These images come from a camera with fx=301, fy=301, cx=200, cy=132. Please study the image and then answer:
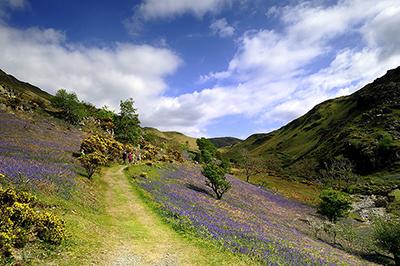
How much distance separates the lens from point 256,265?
1631 cm

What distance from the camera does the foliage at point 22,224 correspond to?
12.4 meters

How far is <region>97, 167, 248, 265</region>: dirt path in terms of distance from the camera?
594 inches

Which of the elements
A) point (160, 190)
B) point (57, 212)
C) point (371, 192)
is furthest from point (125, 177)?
point (371, 192)

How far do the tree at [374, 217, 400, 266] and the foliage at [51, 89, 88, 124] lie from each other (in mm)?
81698

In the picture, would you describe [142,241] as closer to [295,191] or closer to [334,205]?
[334,205]

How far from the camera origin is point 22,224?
13.6m

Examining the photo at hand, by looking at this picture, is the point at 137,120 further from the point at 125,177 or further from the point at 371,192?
the point at 371,192

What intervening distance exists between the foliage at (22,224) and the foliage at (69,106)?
7904cm

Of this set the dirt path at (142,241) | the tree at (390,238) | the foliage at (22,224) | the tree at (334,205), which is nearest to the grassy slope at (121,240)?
the dirt path at (142,241)

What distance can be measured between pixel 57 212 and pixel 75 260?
222 inches

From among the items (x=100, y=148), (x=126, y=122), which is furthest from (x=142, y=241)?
(x=126, y=122)

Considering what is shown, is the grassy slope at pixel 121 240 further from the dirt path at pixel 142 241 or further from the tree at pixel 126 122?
the tree at pixel 126 122

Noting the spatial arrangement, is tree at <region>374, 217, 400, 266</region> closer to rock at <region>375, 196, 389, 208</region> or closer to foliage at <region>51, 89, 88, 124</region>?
rock at <region>375, 196, 389, 208</region>

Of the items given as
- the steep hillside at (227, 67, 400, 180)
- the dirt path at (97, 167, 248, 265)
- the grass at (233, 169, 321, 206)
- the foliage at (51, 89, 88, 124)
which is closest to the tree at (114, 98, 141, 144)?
the foliage at (51, 89, 88, 124)
